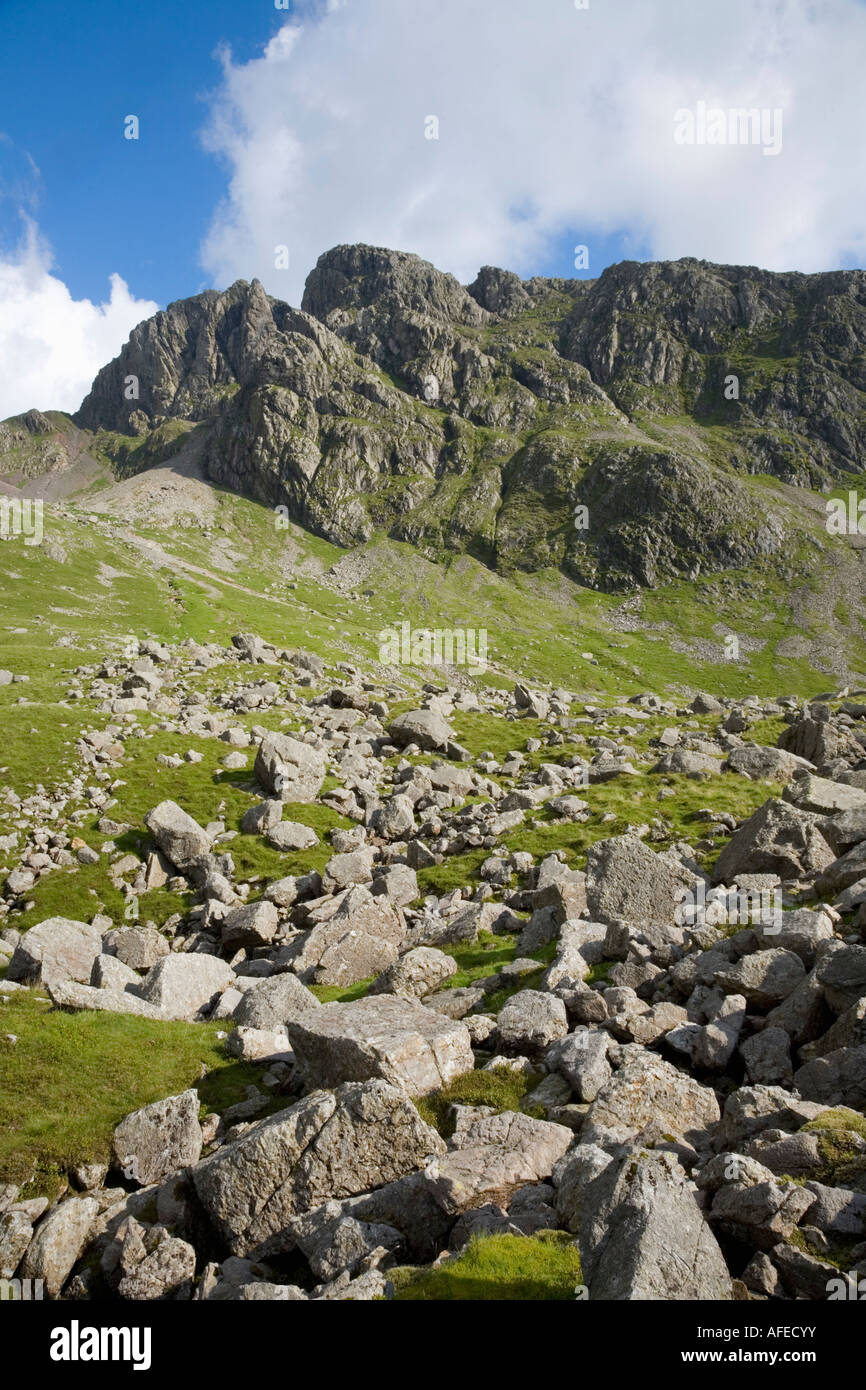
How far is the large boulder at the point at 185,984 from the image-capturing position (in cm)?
1956

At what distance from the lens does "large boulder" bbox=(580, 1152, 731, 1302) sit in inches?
305

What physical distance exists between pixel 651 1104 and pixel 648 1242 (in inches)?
211

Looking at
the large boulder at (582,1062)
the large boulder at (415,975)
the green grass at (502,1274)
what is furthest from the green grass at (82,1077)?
the green grass at (502,1274)

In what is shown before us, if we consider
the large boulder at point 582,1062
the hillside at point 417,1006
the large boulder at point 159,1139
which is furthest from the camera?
the large boulder at point 582,1062

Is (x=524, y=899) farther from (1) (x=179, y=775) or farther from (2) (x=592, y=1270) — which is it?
(1) (x=179, y=775)

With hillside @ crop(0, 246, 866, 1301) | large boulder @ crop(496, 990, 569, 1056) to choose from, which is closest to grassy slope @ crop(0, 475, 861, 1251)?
hillside @ crop(0, 246, 866, 1301)

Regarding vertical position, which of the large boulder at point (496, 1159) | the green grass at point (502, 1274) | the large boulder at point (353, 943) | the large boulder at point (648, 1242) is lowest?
the large boulder at point (353, 943)

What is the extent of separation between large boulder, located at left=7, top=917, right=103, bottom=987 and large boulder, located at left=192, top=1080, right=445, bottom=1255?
11.8 meters

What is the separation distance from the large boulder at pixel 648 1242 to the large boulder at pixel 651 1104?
3458 millimetres

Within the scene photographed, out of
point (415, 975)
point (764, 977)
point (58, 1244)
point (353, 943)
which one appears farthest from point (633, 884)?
point (58, 1244)

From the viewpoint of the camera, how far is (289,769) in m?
39.6

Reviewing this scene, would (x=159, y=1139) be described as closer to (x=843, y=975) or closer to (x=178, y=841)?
(x=843, y=975)

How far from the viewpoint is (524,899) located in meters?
26.6

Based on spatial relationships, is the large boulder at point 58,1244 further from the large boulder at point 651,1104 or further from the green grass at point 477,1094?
the large boulder at point 651,1104
